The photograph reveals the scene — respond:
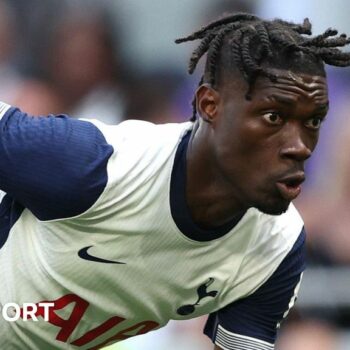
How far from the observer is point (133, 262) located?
8.70 ft

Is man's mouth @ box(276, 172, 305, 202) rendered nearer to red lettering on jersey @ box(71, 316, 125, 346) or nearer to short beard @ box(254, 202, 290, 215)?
short beard @ box(254, 202, 290, 215)

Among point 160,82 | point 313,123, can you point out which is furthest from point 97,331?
point 160,82

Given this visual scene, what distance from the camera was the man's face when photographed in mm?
2406

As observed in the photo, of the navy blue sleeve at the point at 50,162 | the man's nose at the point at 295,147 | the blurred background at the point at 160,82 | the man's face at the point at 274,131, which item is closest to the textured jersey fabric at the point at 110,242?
the navy blue sleeve at the point at 50,162

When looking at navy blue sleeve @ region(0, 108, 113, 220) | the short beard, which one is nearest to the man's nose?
the short beard

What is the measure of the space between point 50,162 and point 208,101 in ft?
1.22

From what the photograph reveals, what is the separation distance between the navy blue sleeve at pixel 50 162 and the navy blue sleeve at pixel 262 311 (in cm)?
56

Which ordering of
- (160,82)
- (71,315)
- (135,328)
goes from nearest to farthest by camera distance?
1. (71,315)
2. (135,328)
3. (160,82)

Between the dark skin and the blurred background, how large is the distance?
1464mm

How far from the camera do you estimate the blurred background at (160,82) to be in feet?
13.1

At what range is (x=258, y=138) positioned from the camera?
8.00 ft

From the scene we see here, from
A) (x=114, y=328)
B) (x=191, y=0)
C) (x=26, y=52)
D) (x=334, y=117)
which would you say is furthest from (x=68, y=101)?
(x=114, y=328)

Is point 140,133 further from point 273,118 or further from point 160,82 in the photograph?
point 160,82

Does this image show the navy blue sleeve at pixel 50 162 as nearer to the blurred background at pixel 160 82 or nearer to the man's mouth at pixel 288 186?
the man's mouth at pixel 288 186
